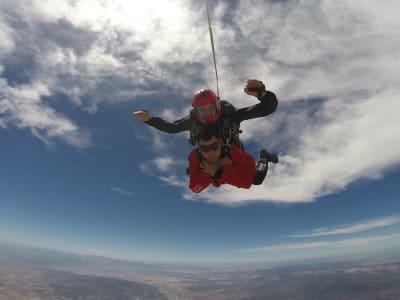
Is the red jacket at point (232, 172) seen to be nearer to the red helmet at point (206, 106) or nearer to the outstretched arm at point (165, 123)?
the outstretched arm at point (165, 123)

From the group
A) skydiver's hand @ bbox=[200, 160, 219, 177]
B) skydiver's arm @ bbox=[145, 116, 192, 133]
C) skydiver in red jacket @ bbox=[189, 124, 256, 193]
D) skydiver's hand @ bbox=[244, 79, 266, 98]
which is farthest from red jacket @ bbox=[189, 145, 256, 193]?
skydiver's hand @ bbox=[244, 79, 266, 98]

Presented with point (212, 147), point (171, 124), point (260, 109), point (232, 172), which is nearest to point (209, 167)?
point (232, 172)

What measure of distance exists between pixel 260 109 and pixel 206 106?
3.71ft

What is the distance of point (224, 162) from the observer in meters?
5.63

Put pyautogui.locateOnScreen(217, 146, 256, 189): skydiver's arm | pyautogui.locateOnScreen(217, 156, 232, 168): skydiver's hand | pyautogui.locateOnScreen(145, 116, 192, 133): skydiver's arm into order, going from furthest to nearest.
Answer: pyautogui.locateOnScreen(145, 116, 192, 133): skydiver's arm
pyautogui.locateOnScreen(217, 146, 256, 189): skydiver's arm
pyautogui.locateOnScreen(217, 156, 232, 168): skydiver's hand

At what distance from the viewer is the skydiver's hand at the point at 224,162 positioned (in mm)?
5545

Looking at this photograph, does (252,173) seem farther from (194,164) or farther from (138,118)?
(138,118)

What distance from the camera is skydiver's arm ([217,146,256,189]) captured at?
5727 millimetres

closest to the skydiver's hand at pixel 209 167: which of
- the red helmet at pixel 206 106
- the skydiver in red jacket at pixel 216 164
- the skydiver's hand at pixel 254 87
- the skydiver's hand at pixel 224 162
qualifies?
the skydiver in red jacket at pixel 216 164

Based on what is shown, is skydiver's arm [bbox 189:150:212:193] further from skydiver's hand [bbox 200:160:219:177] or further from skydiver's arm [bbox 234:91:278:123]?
skydiver's arm [bbox 234:91:278:123]

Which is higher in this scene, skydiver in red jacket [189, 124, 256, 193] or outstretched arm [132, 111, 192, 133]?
outstretched arm [132, 111, 192, 133]

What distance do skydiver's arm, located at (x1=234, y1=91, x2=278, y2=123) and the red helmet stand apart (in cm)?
57

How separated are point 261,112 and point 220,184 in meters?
2.08

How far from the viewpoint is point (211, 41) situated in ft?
12.2
